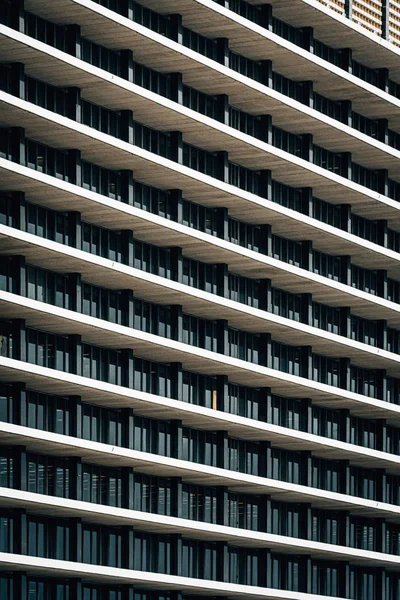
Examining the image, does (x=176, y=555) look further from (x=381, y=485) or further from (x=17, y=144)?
(x=17, y=144)

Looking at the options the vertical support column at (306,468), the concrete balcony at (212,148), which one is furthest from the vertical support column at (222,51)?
the vertical support column at (306,468)

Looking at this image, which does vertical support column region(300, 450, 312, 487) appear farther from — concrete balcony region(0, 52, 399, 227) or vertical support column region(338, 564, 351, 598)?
concrete balcony region(0, 52, 399, 227)

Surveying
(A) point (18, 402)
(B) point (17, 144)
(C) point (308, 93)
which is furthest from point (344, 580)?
(B) point (17, 144)

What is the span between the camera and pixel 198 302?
93438mm

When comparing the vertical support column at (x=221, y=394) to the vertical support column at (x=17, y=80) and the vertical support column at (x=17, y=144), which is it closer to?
the vertical support column at (x=17, y=144)

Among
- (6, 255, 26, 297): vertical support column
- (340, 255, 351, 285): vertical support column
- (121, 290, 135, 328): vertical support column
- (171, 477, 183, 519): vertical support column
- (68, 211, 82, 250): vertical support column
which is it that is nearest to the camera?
(6, 255, 26, 297): vertical support column

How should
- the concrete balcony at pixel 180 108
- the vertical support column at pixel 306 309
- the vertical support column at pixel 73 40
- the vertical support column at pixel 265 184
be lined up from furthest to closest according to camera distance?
the vertical support column at pixel 306 309 → the vertical support column at pixel 265 184 → the vertical support column at pixel 73 40 → the concrete balcony at pixel 180 108

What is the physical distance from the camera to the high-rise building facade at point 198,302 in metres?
83.9

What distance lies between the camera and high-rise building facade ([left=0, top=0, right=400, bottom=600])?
3302 inches

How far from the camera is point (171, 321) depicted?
309ft

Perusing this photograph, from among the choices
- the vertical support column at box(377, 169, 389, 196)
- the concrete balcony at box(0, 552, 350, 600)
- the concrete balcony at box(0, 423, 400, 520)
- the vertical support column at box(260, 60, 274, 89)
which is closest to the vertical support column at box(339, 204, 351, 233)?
the vertical support column at box(377, 169, 389, 196)

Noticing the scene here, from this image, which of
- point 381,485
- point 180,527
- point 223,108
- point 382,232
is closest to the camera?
point 180,527

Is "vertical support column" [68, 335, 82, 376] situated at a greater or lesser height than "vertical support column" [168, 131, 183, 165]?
lesser

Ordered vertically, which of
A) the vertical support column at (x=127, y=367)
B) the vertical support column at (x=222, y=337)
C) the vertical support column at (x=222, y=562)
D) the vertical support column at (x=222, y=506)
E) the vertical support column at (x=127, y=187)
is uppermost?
the vertical support column at (x=127, y=187)
